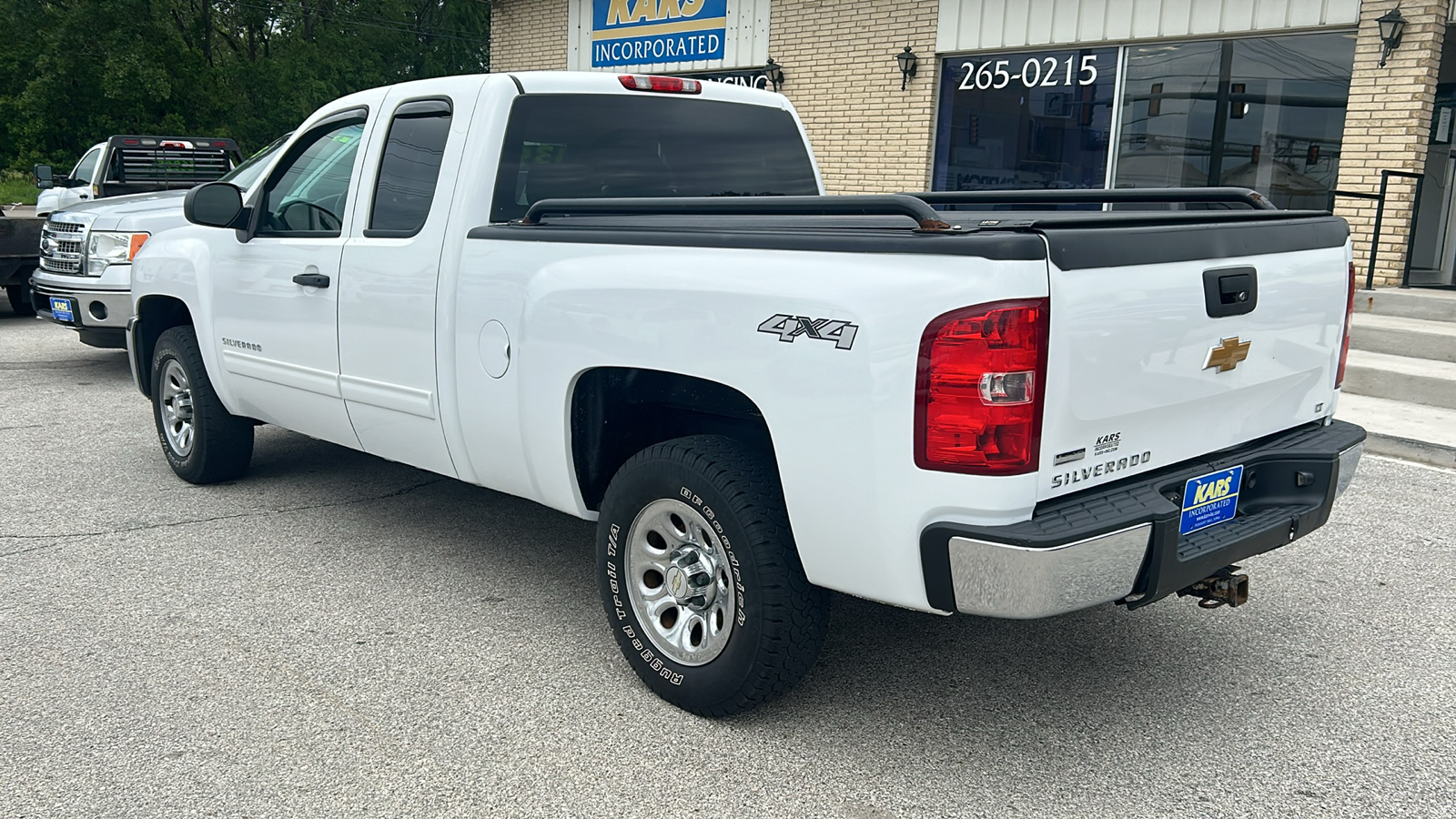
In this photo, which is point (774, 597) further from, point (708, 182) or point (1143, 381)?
point (708, 182)

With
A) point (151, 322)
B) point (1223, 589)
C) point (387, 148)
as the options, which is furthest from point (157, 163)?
point (1223, 589)

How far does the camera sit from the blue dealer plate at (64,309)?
876cm

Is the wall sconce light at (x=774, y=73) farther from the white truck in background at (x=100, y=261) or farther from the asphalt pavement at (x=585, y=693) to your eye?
→ the asphalt pavement at (x=585, y=693)

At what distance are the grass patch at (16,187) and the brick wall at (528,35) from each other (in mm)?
18203

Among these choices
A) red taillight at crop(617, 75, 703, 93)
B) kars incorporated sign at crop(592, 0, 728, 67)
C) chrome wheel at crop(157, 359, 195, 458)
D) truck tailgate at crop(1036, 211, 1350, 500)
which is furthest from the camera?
kars incorporated sign at crop(592, 0, 728, 67)

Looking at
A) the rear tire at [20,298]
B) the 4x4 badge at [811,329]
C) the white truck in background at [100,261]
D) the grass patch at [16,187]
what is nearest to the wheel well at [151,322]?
the white truck in background at [100,261]

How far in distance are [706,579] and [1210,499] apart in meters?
1.45

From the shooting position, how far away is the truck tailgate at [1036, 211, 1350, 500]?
9.26ft

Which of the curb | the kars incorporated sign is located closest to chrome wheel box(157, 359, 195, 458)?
the curb

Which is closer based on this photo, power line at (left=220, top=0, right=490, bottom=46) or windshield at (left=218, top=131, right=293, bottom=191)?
windshield at (left=218, top=131, right=293, bottom=191)

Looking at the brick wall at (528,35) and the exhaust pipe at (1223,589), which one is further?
the brick wall at (528,35)

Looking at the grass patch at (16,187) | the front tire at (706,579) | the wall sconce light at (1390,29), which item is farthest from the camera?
the grass patch at (16,187)

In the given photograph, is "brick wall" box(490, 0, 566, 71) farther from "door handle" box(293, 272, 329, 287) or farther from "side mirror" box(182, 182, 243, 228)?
"door handle" box(293, 272, 329, 287)

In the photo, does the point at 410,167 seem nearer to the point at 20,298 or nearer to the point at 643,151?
the point at 643,151
